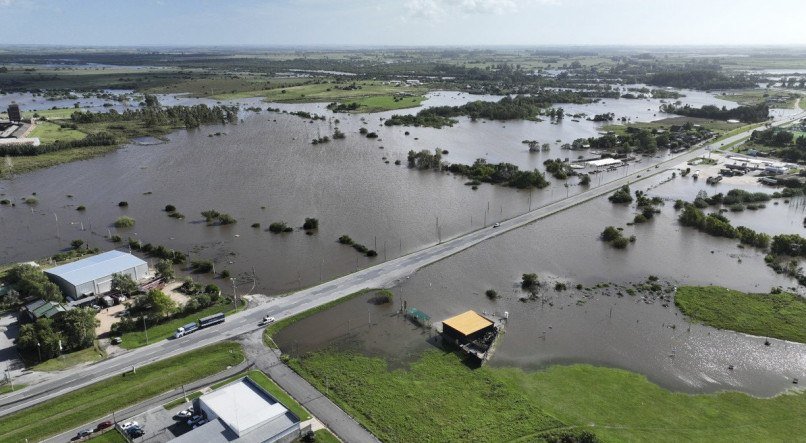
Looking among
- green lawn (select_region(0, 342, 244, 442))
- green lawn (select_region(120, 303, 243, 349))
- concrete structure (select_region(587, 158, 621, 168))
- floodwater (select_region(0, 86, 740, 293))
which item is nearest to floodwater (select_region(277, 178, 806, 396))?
green lawn (select_region(0, 342, 244, 442))

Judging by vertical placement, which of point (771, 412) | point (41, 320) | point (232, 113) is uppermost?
point (232, 113)

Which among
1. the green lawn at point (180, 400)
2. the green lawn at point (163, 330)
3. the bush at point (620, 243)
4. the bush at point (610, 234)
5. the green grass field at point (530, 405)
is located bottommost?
the green grass field at point (530, 405)

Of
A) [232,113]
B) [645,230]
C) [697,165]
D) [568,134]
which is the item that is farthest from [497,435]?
[232,113]

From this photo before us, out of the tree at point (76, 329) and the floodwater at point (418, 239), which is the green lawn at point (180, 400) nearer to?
the floodwater at point (418, 239)

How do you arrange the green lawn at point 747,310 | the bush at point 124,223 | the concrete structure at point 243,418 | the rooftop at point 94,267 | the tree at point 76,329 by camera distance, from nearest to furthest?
the concrete structure at point 243,418 → the tree at point 76,329 → the green lawn at point 747,310 → the rooftop at point 94,267 → the bush at point 124,223

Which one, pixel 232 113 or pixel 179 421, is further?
pixel 232 113

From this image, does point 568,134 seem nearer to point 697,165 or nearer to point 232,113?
point 697,165

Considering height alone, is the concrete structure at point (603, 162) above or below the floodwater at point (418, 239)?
Result: above

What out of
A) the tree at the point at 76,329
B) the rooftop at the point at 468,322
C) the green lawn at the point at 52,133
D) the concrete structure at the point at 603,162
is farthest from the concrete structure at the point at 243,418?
the green lawn at the point at 52,133

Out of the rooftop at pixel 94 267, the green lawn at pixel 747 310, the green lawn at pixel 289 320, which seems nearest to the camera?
the green lawn at pixel 289 320
